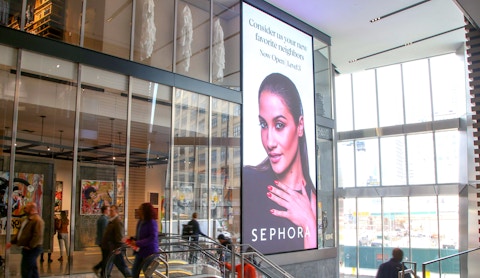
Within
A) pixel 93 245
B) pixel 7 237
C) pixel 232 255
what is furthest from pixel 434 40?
pixel 7 237

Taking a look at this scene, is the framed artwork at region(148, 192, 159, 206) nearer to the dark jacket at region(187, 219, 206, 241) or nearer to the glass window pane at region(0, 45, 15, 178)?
the dark jacket at region(187, 219, 206, 241)

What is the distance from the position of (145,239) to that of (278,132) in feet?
24.1

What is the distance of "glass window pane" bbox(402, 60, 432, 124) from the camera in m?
20.9

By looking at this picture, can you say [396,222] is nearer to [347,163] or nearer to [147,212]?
[347,163]

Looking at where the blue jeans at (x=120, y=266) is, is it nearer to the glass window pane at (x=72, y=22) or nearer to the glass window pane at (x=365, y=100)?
the glass window pane at (x=72, y=22)

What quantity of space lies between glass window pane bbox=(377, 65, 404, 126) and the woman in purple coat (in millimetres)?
17111

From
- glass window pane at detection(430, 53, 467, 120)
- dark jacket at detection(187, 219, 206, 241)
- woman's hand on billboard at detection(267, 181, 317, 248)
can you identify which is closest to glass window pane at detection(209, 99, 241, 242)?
dark jacket at detection(187, 219, 206, 241)

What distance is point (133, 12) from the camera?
417 inches

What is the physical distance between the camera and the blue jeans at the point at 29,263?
22.9 ft

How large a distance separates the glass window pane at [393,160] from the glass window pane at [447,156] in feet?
A: 5.31

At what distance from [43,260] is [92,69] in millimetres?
3932

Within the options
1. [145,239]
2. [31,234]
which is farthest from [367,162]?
[31,234]

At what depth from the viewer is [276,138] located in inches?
531

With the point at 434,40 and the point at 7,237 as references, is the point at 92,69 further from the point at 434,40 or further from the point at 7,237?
the point at 434,40
